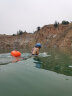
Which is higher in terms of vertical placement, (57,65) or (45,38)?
(45,38)

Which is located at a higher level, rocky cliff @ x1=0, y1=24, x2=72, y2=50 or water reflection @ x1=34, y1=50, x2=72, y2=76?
rocky cliff @ x1=0, y1=24, x2=72, y2=50

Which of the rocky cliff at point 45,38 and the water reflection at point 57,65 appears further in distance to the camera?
the rocky cliff at point 45,38

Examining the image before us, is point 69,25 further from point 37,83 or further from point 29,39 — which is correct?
point 37,83

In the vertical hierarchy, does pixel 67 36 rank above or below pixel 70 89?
above

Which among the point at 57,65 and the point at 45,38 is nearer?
the point at 57,65

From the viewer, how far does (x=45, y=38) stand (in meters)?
75.4

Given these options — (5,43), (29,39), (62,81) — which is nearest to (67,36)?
(29,39)

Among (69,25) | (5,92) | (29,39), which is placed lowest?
(5,92)

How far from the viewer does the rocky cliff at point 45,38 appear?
62.3 metres

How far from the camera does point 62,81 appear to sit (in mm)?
6613

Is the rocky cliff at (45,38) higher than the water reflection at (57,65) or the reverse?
higher

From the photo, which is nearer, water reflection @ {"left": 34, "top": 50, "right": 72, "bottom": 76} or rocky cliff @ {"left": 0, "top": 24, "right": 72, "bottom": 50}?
water reflection @ {"left": 34, "top": 50, "right": 72, "bottom": 76}

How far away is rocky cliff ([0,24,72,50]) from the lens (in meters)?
62.3

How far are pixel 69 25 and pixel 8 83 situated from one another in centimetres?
6513
